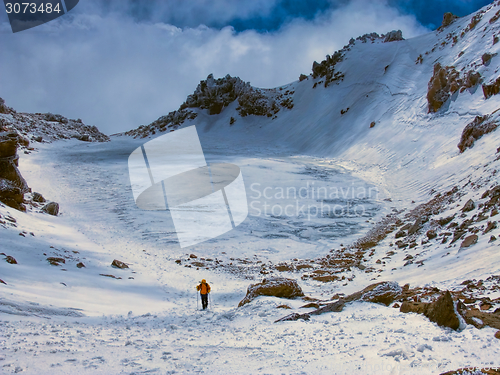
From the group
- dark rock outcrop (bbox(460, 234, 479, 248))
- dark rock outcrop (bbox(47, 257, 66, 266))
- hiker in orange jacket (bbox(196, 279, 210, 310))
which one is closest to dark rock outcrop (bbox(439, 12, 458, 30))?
dark rock outcrop (bbox(460, 234, 479, 248))

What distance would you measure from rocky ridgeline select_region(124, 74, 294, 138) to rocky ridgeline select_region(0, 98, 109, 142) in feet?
33.6

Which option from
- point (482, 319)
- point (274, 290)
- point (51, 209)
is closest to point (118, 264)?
point (274, 290)

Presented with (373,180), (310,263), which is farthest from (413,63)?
(310,263)

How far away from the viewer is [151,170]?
89.5 feet

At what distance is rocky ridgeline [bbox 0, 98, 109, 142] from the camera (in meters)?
37.1

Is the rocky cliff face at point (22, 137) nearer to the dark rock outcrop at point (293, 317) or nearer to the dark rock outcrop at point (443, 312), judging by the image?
the dark rock outcrop at point (293, 317)

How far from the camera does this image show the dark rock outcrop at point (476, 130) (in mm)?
17609

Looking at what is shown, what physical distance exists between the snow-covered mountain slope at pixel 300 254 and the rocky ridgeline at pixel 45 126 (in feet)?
5.38

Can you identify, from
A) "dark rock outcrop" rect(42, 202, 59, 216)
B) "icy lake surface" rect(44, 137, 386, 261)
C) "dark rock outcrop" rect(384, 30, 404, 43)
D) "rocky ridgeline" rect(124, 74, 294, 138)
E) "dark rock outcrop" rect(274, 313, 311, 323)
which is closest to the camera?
"dark rock outcrop" rect(274, 313, 311, 323)

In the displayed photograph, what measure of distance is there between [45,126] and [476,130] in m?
47.2

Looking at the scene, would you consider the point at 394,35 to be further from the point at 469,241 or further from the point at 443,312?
the point at 443,312

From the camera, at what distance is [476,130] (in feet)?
60.0

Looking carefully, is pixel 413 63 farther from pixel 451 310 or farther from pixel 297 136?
pixel 451 310

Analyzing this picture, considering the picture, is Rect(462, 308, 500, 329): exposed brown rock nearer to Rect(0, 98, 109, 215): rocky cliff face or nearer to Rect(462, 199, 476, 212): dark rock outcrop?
Rect(462, 199, 476, 212): dark rock outcrop
